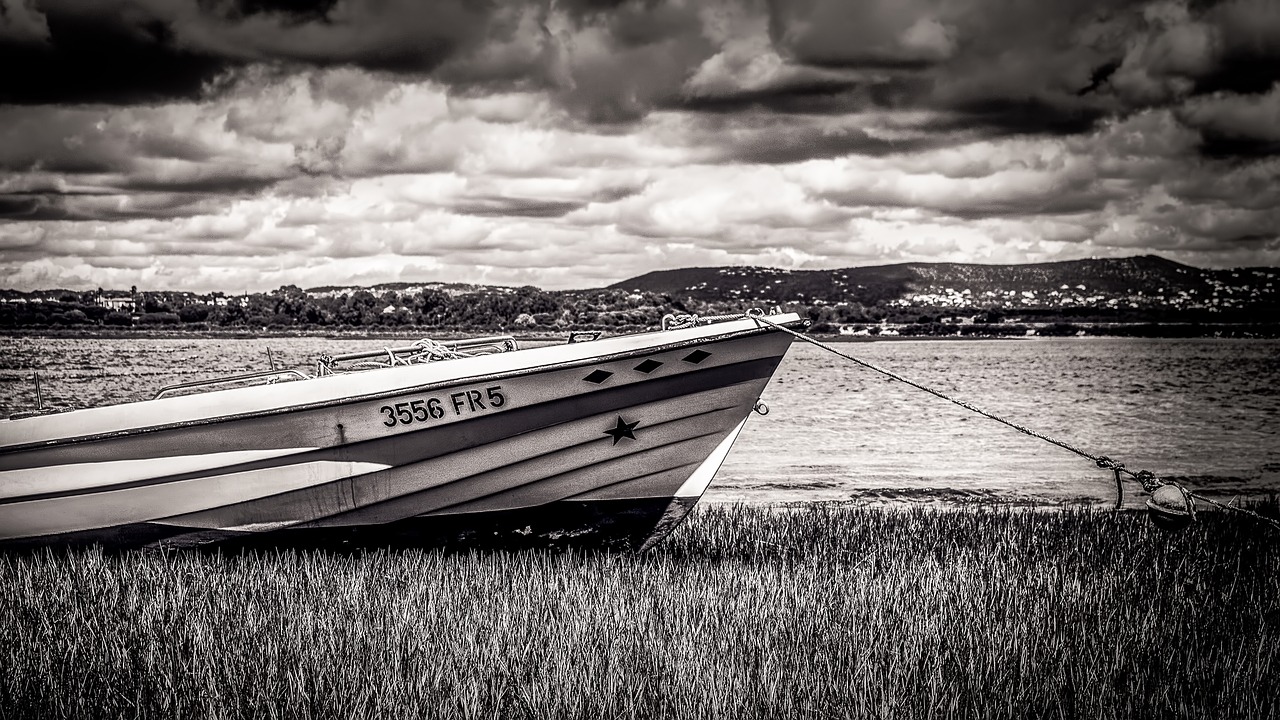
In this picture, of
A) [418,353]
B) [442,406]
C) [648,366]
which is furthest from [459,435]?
[648,366]

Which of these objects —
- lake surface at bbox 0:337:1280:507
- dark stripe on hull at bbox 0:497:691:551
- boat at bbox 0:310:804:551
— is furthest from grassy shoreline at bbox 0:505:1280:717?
lake surface at bbox 0:337:1280:507

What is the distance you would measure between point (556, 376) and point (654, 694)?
3.17m

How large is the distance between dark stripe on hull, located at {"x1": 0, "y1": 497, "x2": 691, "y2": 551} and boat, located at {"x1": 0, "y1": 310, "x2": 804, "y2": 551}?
0.01 metres

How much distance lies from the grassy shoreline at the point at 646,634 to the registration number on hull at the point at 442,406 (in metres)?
1.03

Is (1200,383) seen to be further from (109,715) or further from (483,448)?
(109,715)

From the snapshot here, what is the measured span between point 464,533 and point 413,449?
90cm

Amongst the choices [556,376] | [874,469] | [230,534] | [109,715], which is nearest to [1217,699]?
[556,376]

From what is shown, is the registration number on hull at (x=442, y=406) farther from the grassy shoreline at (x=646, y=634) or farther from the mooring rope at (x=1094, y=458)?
the mooring rope at (x=1094, y=458)

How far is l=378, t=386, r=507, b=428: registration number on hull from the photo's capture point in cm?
712

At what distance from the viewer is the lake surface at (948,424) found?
14.7 m

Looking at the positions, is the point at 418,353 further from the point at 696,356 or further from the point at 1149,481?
the point at 1149,481

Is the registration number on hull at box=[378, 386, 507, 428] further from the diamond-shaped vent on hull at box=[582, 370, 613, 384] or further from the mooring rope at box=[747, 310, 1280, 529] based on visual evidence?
the mooring rope at box=[747, 310, 1280, 529]

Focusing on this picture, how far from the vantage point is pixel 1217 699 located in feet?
14.7

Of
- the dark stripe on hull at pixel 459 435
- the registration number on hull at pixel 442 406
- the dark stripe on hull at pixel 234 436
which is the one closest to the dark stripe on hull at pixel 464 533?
the dark stripe on hull at pixel 459 435
